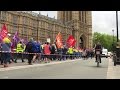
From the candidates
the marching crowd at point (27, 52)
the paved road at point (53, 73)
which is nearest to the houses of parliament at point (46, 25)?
the marching crowd at point (27, 52)

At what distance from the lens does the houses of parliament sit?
9578 centimetres

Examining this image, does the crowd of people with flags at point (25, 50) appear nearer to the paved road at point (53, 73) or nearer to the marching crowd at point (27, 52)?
the marching crowd at point (27, 52)

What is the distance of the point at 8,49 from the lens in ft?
67.8

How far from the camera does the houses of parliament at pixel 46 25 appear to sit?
95781 millimetres

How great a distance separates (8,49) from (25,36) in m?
81.5

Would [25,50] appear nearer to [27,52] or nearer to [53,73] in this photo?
[27,52]

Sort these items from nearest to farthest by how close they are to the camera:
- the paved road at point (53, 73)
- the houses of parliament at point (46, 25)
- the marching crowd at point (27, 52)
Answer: the paved road at point (53, 73), the marching crowd at point (27, 52), the houses of parliament at point (46, 25)

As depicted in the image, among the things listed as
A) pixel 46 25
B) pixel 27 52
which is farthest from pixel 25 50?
pixel 46 25

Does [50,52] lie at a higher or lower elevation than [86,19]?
lower


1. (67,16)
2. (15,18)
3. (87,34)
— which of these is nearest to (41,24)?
(15,18)

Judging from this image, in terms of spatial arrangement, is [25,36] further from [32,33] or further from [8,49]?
[8,49]

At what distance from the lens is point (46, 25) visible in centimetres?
11931
